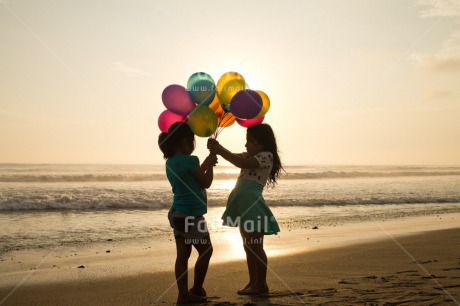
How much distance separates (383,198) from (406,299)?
48.7ft

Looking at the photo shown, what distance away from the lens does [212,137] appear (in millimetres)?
4590

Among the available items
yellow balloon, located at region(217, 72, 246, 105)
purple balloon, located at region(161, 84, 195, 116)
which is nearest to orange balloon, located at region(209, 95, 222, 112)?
yellow balloon, located at region(217, 72, 246, 105)

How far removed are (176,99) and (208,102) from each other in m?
0.33

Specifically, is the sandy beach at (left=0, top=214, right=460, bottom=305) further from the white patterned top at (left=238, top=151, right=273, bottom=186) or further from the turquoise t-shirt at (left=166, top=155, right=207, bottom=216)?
the white patterned top at (left=238, top=151, right=273, bottom=186)

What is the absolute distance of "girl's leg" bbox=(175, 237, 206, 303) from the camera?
13.2ft

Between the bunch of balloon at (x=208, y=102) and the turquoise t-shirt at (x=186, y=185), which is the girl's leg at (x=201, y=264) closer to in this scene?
the turquoise t-shirt at (x=186, y=185)

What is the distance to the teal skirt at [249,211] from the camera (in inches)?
174

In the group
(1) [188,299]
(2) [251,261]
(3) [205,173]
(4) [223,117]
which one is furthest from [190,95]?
(1) [188,299]

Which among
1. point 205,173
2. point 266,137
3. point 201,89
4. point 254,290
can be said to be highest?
point 201,89

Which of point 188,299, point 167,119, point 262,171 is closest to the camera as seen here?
point 188,299

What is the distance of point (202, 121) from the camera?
4.23 metres

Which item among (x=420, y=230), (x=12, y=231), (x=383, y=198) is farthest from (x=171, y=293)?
(x=383, y=198)

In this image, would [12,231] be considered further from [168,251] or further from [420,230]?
[420,230]

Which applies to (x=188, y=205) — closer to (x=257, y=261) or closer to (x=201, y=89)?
(x=257, y=261)
